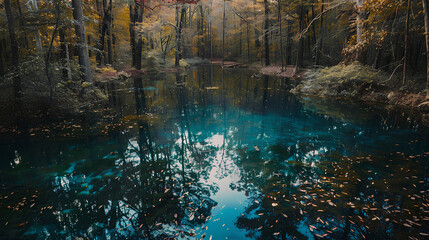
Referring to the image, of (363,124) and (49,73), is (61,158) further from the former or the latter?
(363,124)

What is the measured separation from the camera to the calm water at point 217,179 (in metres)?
3.61

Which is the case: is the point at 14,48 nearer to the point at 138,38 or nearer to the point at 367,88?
the point at 138,38

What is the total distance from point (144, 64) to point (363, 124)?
2680 cm

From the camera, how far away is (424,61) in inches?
522

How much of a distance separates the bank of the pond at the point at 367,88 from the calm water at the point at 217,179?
175 centimetres

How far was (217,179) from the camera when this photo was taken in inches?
202

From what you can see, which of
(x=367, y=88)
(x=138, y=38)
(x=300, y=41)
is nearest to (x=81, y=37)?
(x=138, y=38)

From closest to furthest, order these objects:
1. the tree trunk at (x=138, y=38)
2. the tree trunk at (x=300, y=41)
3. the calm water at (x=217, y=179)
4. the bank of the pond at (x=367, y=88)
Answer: the calm water at (x=217, y=179)
the bank of the pond at (x=367, y=88)
the tree trunk at (x=300, y=41)
the tree trunk at (x=138, y=38)

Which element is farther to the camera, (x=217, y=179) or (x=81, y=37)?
(x=81, y=37)

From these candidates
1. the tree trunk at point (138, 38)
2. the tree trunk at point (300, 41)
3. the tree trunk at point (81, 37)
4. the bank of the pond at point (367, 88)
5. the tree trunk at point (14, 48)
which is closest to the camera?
the tree trunk at point (14, 48)

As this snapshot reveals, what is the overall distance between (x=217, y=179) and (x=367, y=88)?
11725 mm

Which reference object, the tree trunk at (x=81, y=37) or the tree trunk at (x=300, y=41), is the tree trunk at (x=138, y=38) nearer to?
the tree trunk at (x=81, y=37)

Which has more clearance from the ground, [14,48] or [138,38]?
[138,38]

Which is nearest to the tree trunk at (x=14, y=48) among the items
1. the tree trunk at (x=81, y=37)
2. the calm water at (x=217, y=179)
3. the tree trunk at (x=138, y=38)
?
the calm water at (x=217, y=179)
